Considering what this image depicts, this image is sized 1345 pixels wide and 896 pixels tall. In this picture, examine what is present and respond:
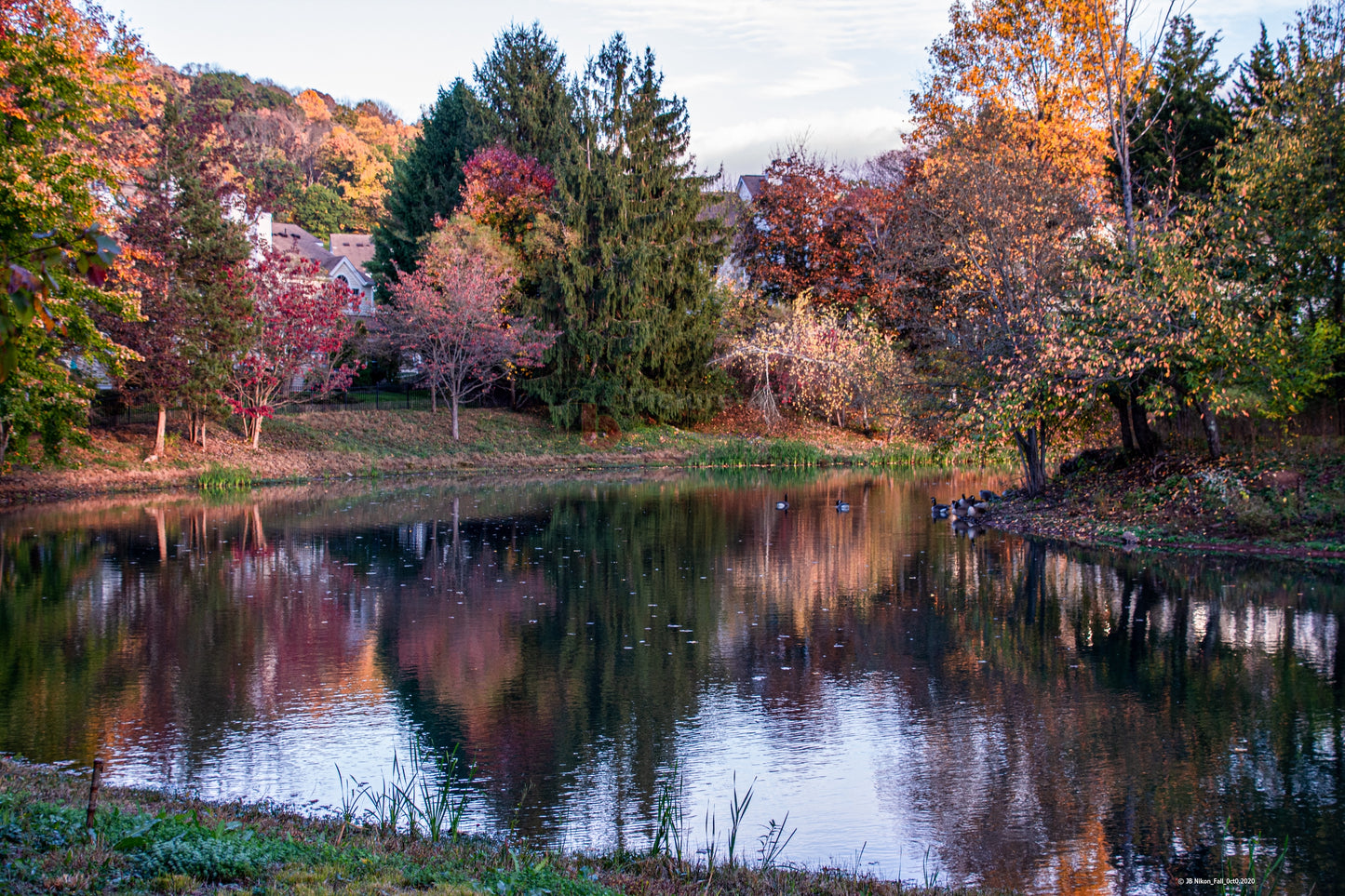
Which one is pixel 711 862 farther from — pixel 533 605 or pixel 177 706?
pixel 533 605

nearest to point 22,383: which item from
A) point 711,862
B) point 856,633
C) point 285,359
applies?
point 285,359

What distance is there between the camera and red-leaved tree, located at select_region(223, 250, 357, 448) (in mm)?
35875

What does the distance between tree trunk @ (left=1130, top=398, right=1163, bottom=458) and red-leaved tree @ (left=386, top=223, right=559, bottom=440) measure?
24.8m

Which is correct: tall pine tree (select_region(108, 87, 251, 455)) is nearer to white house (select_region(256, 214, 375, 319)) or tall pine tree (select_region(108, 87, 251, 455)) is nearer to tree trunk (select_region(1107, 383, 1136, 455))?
tree trunk (select_region(1107, 383, 1136, 455))

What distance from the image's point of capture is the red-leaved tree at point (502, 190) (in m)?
44.9

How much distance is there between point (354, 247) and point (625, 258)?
110ft

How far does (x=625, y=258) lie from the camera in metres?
43.4

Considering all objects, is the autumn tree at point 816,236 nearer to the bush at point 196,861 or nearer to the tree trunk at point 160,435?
the tree trunk at point 160,435

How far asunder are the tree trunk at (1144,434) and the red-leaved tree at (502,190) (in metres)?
28.3

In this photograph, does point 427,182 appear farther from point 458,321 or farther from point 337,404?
point 458,321

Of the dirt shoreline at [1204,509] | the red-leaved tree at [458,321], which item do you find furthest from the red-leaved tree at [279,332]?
the dirt shoreline at [1204,509]

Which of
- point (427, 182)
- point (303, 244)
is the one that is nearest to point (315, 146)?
point (303, 244)

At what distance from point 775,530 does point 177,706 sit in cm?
1482

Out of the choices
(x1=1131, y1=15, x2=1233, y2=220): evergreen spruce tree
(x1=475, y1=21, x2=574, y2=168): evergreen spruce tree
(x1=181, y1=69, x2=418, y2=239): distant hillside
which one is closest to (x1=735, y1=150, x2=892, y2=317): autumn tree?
(x1=475, y1=21, x2=574, y2=168): evergreen spruce tree
